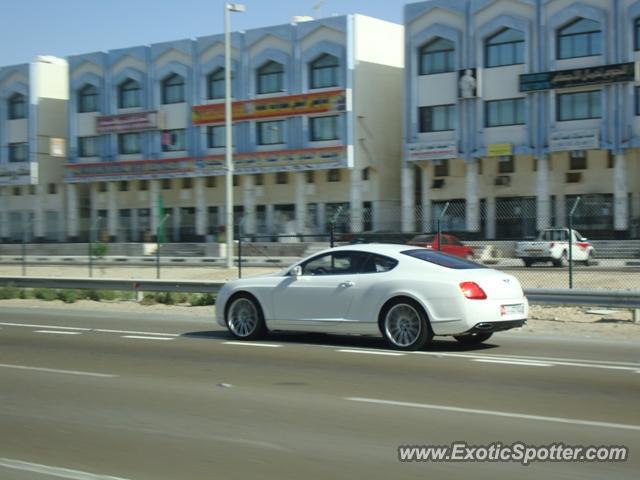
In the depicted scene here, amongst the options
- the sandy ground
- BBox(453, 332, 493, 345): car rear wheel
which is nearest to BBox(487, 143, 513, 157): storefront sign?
the sandy ground

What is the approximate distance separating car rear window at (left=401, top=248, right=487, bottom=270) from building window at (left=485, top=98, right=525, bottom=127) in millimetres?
32523

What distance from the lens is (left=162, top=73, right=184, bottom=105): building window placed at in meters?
54.0

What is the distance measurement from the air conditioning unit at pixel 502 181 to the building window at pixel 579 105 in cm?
421

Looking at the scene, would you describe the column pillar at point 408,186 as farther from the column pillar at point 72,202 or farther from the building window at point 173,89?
the column pillar at point 72,202

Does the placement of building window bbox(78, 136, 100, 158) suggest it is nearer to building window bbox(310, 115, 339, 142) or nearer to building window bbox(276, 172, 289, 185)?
building window bbox(276, 172, 289, 185)

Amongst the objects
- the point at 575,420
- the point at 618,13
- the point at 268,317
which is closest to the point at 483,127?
the point at 618,13

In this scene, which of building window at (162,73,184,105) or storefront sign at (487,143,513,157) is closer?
storefront sign at (487,143,513,157)

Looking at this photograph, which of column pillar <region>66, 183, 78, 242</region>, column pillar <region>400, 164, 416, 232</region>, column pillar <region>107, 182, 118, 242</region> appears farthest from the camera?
column pillar <region>66, 183, 78, 242</region>

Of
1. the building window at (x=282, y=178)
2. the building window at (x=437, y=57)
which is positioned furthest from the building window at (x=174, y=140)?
the building window at (x=437, y=57)

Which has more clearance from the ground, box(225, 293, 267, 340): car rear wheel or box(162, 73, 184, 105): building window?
box(162, 73, 184, 105): building window

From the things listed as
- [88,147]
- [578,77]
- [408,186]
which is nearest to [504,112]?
[578,77]

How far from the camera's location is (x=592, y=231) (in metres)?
38.0

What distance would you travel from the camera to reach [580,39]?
41.8 m

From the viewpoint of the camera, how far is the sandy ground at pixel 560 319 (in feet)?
48.4
